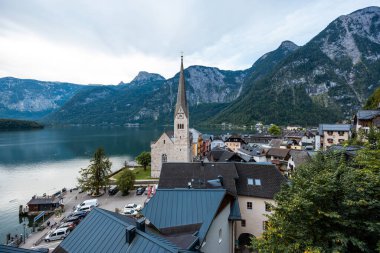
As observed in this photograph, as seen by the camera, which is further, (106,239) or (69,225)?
(69,225)

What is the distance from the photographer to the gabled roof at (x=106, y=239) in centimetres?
841

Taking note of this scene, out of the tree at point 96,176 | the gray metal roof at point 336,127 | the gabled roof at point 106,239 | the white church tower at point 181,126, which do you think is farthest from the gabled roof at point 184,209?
the gray metal roof at point 336,127

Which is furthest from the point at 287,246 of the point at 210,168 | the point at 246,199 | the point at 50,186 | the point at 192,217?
the point at 50,186

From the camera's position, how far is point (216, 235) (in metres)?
15.1

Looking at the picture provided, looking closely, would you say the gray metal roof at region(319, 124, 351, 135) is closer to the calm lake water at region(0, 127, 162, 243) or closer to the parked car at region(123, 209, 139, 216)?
the parked car at region(123, 209, 139, 216)

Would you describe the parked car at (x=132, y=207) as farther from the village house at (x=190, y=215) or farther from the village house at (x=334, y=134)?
the village house at (x=334, y=134)

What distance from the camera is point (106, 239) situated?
9.62 meters

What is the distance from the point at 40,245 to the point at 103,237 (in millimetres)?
20748

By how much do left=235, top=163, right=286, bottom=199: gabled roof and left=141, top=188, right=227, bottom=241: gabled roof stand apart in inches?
380

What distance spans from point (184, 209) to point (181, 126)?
117ft

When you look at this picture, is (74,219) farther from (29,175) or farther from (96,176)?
(29,175)

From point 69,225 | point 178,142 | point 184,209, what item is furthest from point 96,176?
point 184,209

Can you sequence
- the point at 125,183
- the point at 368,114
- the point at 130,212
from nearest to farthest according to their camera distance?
1. the point at 130,212
2. the point at 125,183
3. the point at 368,114

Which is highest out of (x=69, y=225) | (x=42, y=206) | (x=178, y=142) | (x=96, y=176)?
(x=178, y=142)
